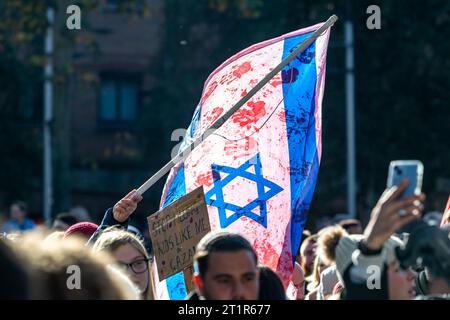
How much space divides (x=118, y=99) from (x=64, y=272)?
1080 inches

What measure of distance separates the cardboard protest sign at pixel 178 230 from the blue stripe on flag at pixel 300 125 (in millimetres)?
538

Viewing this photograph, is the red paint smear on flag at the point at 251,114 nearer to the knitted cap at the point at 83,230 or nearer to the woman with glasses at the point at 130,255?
the knitted cap at the point at 83,230

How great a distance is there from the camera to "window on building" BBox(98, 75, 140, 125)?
1177 inches

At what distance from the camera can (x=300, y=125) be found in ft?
21.0

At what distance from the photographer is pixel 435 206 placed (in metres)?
22.1

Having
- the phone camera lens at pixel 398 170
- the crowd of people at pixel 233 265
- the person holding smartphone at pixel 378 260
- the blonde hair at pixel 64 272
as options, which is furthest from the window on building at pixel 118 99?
the blonde hair at pixel 64 272

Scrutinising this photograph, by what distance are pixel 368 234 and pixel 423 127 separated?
20456 millimetres

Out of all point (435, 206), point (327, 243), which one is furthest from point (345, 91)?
point (327, 243)

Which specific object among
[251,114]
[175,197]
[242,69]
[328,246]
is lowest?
[328,246]

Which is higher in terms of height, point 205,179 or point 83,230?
point 205,179

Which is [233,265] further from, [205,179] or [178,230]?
[205,179]

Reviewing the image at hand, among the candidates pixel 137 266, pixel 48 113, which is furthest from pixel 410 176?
pixel 48 113

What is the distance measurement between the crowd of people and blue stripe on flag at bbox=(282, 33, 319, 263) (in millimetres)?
972

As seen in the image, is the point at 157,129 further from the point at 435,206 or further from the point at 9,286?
the point at 9,286
